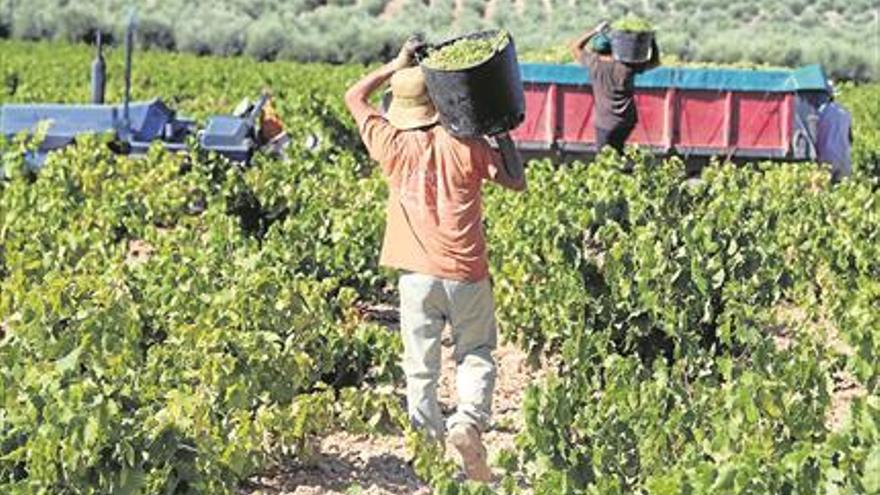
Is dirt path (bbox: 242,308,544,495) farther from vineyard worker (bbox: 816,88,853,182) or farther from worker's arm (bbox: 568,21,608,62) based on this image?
vineyard worker (bbox: 816,88,853,182)

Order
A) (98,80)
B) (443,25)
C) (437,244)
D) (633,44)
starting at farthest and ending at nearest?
(443,25) → (98,80) → (633,44) → (437,244)

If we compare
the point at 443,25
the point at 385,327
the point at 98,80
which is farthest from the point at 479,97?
the point at 443,25

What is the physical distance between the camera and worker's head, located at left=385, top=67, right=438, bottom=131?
6539 millimetres

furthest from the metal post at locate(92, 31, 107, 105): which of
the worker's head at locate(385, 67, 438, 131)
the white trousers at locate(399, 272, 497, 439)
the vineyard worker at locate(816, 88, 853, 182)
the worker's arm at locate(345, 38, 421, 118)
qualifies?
the white trousers at locate(399, 272, 497, 439)

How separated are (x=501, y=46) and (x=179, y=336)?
5.60 feet

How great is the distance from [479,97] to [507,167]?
1.05ft

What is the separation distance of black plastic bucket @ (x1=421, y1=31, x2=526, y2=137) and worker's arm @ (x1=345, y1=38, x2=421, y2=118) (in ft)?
0.98

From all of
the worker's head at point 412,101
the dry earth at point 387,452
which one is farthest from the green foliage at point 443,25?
the worker's head at point 412,101

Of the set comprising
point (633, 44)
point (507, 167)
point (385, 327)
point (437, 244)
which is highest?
point (507, 167)

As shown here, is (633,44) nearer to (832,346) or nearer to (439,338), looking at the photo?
(832,346)

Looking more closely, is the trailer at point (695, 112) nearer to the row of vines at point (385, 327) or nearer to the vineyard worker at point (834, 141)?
the vineyard worker at point (834, 141)

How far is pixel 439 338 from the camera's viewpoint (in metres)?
A: 6.62

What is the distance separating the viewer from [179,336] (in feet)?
23.1

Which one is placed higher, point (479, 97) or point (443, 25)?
point (479, 97)
